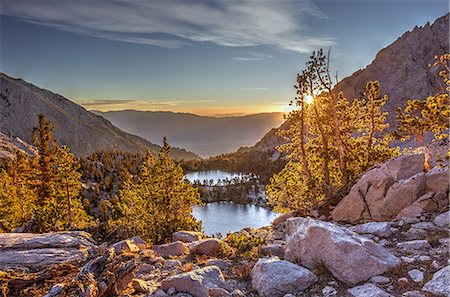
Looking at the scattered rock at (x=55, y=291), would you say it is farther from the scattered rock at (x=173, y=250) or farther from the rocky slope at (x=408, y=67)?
the rocky slope at (x=408, y=67)

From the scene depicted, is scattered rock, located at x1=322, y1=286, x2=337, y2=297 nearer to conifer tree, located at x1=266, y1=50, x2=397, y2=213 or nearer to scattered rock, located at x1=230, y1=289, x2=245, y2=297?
scattered rock, located at x1=230, y1=289, x2=245, y2=297

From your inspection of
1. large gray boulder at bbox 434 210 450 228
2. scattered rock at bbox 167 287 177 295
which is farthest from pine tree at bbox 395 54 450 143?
scattered rock at bbox 167 287 177 295

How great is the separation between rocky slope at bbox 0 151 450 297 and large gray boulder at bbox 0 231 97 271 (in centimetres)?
3

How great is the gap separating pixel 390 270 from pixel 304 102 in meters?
20.6

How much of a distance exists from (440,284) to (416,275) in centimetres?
98

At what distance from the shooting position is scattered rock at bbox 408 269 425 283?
9.90m

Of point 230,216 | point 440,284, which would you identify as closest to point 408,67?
point 230,216

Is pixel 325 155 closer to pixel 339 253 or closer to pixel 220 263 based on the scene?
pixel 220 263

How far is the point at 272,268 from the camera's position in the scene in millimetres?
11102

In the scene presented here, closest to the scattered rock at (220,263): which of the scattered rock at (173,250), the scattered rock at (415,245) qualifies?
the scattered rock at (173,250)

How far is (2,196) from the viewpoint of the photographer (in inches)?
1658

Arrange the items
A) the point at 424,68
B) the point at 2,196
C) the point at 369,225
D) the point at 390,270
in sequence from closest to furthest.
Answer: the point at 390,270 → the point at 369,225 → the point at 2,196 → the point at 424,68

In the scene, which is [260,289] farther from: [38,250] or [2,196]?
[2,196]

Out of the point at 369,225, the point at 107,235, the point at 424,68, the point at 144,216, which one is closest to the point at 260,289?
the point at 369,225
